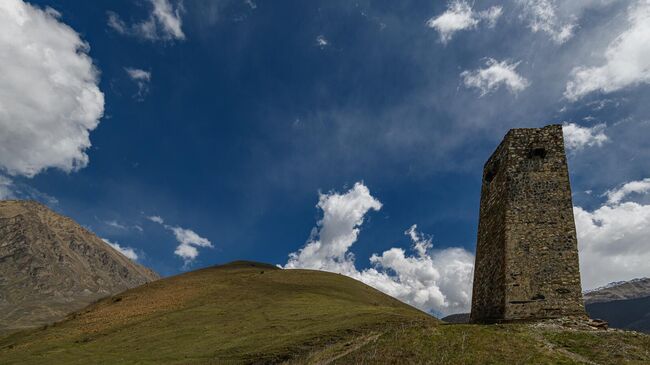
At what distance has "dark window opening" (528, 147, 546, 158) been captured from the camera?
85.1ft

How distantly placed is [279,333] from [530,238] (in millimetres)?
30643

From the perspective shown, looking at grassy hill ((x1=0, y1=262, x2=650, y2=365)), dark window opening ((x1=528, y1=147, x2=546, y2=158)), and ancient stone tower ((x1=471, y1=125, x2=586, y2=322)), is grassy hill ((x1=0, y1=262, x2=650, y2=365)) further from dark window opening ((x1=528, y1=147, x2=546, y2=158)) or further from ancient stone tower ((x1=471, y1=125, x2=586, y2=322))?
dark window opening ((x1=528, y1=147, x2=546, y2=158))

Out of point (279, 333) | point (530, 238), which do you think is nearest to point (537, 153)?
point (530, 238)

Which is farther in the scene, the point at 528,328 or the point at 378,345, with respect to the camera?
the point at 378,345

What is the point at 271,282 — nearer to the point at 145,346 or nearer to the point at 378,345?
the point at 145,346

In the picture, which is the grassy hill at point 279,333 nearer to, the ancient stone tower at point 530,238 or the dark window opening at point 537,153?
the ancient stone tower at point 530,238

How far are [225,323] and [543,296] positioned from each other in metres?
41.7

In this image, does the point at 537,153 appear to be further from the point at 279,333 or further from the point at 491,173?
the point at 279,333

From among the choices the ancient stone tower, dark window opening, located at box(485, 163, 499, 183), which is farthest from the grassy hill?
dark window opening, located at box(485, 163, 499, 183)

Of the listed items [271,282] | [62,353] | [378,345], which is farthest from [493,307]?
[271,282]

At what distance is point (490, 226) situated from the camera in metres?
27.6

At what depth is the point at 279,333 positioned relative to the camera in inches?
1826

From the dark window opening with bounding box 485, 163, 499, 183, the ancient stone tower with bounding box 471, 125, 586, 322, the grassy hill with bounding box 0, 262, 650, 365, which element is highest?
the dark window opening with bounding box 485, 163, 499, 183

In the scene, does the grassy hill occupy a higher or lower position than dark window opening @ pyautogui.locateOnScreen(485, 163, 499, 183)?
lower
